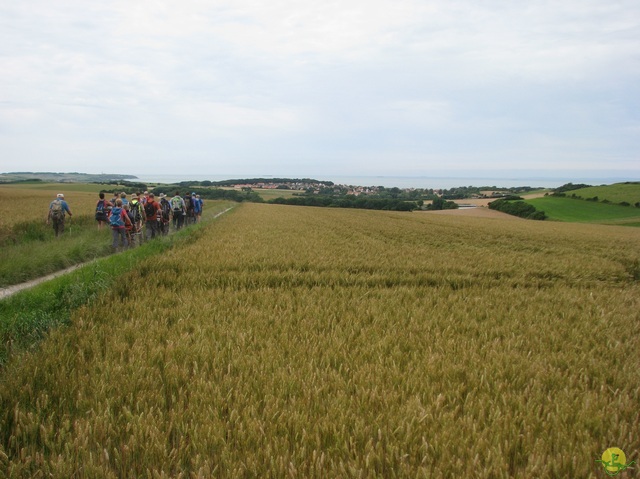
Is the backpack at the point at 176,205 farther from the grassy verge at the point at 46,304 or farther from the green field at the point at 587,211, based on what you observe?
the green field at the point at 587,211

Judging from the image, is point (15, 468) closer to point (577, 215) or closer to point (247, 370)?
point (247, 370)

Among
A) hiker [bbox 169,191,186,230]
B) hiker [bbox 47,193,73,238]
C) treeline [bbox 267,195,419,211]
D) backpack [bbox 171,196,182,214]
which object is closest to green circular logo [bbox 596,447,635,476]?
hiker [bbox 47,193,73,238]

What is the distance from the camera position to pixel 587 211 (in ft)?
227

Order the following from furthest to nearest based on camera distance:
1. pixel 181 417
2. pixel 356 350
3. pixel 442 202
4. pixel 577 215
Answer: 1. pixel 442 202
2. pixel 577 215
3. pixel 356 350
4. pixel 181 417

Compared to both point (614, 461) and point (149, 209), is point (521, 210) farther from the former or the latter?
point (614, 461)

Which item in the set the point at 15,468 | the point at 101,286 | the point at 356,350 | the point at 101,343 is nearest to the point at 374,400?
the point at 356,350

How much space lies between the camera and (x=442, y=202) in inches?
3339

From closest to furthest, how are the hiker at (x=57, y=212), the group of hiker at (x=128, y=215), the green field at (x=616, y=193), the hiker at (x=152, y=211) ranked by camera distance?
the group of hiker at (x=128, y=215)
the hiker at (x=57, y=212)
the hiker at (x=152, y=211)
the green field at (x=616, y=193)

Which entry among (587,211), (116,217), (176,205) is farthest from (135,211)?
(587,211)

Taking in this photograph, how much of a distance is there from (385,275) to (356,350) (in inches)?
178

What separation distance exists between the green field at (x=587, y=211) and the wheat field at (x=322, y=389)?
222 feet

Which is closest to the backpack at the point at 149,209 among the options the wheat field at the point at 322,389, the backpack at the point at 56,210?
the backpack at the point at 56,210

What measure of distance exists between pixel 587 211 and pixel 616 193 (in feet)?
61.9

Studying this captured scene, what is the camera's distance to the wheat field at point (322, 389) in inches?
90.0
